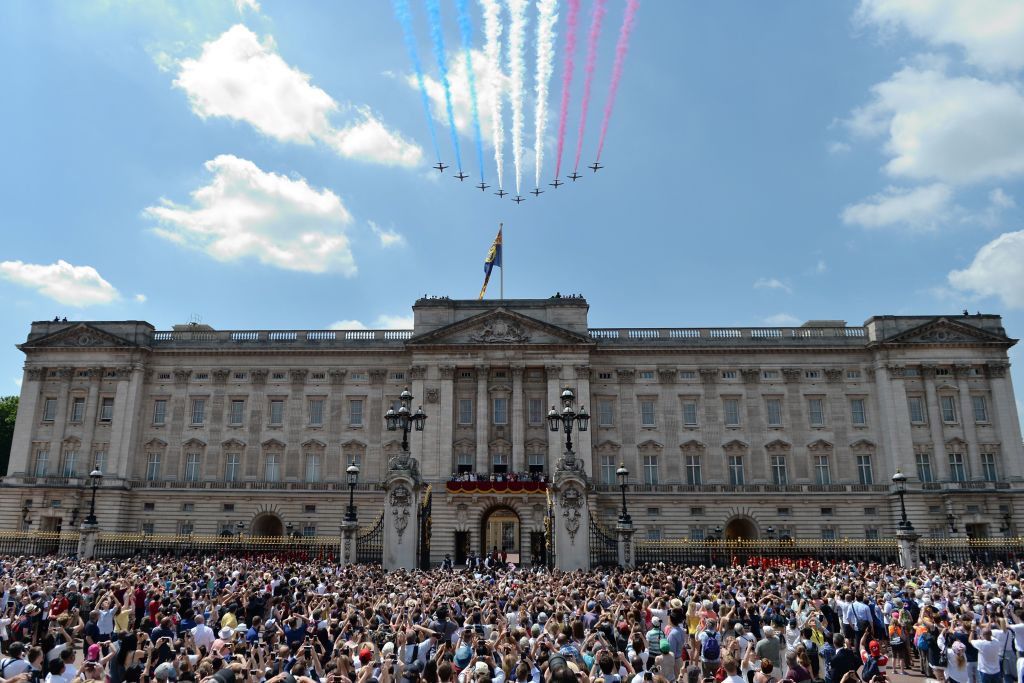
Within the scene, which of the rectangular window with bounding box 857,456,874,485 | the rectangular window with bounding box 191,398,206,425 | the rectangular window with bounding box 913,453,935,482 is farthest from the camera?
the rectangular window with bounding box 191,398,206,425

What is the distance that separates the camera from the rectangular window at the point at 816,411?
59188mm

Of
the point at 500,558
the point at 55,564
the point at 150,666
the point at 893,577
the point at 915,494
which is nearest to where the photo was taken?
the point at 150,666

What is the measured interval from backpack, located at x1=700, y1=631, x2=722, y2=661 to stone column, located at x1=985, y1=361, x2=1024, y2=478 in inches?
2139

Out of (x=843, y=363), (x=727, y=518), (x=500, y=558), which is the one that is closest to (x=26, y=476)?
(x=500, y=558)

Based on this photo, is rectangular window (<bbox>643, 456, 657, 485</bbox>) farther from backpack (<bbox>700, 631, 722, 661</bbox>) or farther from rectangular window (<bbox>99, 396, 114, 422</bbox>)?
backpack (<bbox>700, 631, 722, 661</bbox>)

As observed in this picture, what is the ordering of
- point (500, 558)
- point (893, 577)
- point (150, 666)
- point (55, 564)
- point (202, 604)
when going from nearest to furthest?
point (150, 666), point (202, 604), point (893, 577), point (55, 564), point (500, 558)

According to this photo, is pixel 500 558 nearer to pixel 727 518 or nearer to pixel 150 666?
pixel 727 518

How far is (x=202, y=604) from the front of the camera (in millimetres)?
18938

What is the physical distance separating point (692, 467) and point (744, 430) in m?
5.18

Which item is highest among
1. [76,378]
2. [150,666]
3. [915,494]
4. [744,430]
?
[76,378]

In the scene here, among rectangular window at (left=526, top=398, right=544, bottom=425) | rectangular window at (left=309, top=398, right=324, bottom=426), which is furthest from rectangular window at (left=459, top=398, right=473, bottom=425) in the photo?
rectangular window at (left=309, top=398, right=324, bottom=426)

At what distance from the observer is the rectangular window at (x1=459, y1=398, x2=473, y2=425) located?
59.1 meters

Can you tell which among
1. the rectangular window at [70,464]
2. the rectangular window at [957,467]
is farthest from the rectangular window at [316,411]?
the rectangular window at [957,467]

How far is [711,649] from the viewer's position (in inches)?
562
